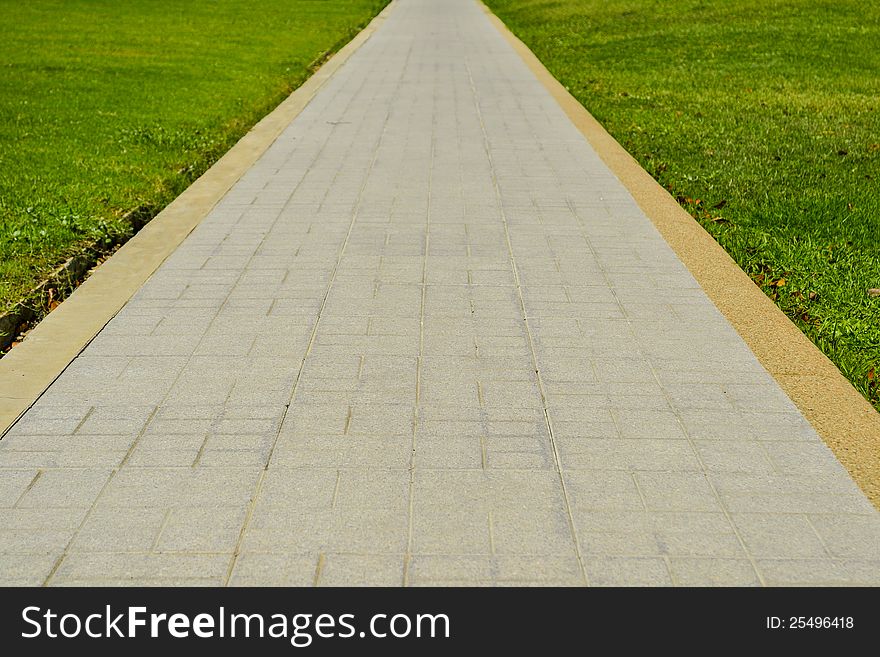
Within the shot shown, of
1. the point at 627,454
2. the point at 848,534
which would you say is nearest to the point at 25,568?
the point at 627,454

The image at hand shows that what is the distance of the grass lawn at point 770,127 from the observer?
6535mm

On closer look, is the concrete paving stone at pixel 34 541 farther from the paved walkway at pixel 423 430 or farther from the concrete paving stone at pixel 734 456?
the concrete paving stone at pixel 734 456

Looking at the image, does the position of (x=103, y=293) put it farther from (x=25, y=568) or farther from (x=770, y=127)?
(x=770, y=127)

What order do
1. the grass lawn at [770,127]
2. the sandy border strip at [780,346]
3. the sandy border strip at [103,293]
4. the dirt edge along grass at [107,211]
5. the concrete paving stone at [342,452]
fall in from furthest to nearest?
the grass lawn at [770,127] → the dirt edge along grass at [107,211] → the sandy border strip at [103,293] → the sandy border strip at [780,346] → the concrete paving stone at [342,452]

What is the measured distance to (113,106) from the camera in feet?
41.8

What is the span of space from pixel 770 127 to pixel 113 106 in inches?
351

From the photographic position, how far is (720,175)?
963cm

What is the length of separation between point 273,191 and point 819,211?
5026 mm

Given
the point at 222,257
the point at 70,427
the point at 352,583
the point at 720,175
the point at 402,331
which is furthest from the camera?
the point at 720,175

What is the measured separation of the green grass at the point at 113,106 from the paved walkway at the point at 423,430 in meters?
1.08

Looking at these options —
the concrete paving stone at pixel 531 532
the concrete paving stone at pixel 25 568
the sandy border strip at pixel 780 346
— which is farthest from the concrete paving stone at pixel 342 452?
the sandy border strip at pixel 780 346

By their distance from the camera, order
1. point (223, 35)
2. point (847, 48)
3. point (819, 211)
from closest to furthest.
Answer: point (819, 211), point (847, 48), point (223, 35)
